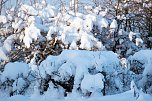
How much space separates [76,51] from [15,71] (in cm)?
125

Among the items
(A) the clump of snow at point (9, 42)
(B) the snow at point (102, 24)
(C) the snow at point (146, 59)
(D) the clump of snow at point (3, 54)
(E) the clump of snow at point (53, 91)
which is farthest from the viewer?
(B) the snow at point (102, 24)

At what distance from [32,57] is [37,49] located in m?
0.24

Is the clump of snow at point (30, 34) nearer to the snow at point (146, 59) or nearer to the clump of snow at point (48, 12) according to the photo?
the clump of snow at point (48, 12)

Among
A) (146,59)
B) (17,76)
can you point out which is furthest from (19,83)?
(146,59)

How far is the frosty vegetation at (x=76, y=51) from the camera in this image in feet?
23.3

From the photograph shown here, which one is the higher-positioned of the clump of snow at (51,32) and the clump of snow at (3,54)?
the clump of snow at (51,32)

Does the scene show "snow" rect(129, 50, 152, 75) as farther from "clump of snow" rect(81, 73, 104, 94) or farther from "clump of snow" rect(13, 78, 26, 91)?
"clump of snow" rect(13, 78, 26, 91)

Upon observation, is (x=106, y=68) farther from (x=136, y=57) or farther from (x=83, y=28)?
(x=83, y=28)

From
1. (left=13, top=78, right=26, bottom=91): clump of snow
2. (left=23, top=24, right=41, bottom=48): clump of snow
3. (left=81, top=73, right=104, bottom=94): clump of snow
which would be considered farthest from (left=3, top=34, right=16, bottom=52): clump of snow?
(left=81, top=73, right=104, bottom=94): clump of snow

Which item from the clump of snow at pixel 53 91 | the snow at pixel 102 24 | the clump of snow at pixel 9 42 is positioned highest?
the snow at pixel 102 24

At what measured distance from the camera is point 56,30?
31.7 feet

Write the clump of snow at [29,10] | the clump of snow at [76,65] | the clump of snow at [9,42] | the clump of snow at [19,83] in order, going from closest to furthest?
1. the clump of snow at [76,65]
2. the clump of snow at [19,83]
3. the clump of snow at [9,42]
4. the clump of snow at [29,10]

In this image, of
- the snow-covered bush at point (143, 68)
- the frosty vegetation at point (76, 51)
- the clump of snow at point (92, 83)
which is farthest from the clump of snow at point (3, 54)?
the clump of snow at point (92, 83)

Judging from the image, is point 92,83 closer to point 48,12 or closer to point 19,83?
point 19,83
